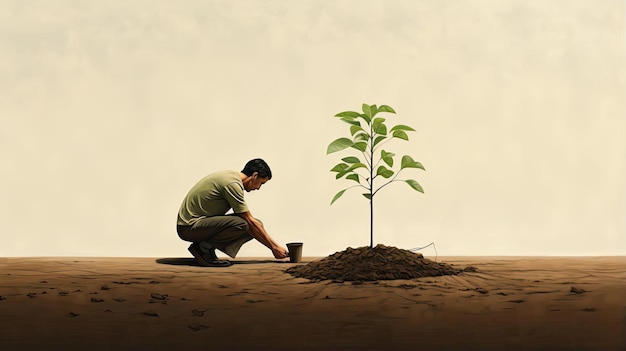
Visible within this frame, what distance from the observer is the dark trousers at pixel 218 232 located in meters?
4.43

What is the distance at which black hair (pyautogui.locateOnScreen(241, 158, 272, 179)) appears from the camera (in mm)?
4453

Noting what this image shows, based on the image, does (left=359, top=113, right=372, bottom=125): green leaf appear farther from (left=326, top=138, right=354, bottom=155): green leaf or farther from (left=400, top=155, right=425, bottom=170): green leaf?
(left=400, top=155, right=425, bottom=170): green leaf

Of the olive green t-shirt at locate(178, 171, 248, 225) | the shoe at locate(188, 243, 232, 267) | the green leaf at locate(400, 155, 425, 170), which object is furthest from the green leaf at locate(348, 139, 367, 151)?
the shoe at locate(188, 243, 232, 267)

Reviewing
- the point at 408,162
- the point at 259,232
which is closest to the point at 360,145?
the point at 408,162

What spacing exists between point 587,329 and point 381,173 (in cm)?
176

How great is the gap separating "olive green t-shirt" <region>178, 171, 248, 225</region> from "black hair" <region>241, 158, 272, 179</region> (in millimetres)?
72

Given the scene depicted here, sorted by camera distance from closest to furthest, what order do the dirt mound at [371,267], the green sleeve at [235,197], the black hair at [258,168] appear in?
the dirt mound at [371,267]
the green sleeve at [235,197]
the black hair at [258,168]

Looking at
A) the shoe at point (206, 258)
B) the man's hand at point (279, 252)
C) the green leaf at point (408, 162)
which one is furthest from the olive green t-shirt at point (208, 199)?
the green leaf at point (408, 162)

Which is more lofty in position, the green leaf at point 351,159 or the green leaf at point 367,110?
the green leaf at point 367,110

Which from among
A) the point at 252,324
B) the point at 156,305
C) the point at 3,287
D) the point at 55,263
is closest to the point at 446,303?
the point at 252,324

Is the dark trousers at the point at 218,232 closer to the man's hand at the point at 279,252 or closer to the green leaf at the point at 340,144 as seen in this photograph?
the man's hand at the point at 279,252

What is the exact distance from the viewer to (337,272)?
3.77m

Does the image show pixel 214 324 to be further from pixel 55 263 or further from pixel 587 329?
pixel 55 263

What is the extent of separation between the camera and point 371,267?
3.81 m
